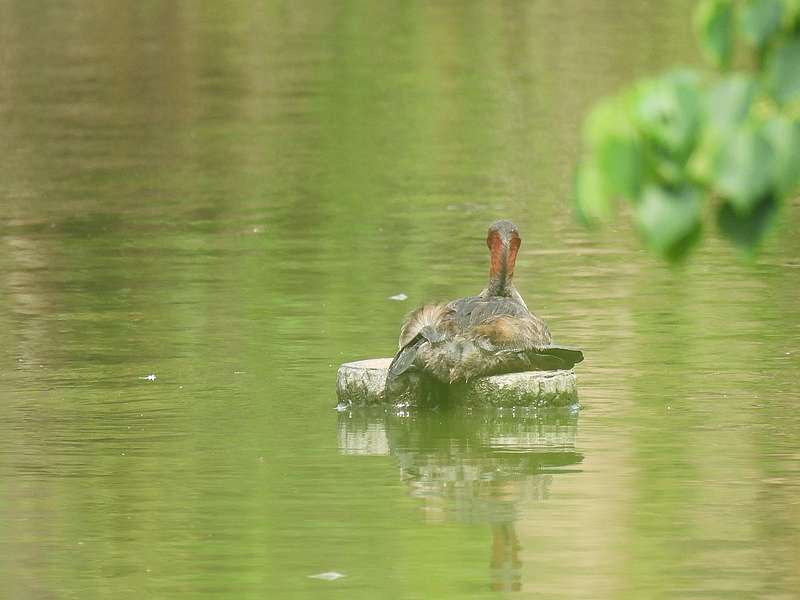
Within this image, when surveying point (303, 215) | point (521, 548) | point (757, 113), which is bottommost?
point (521, 548)

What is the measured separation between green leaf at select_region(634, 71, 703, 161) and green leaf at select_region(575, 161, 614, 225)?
12cm

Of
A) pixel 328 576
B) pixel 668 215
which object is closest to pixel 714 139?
pixel 668 215

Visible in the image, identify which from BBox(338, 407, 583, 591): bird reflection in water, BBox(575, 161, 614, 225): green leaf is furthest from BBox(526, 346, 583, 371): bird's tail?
BBox(575, 161, 614, 225): green leaf

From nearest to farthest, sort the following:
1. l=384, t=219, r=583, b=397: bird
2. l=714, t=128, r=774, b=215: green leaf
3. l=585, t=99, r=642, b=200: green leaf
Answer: l=714, t=128, r=774, b=215: green leaf < l=585, t=99, r=642, b=200: green leaf < l=384, t=219, r=583, b=397: bird

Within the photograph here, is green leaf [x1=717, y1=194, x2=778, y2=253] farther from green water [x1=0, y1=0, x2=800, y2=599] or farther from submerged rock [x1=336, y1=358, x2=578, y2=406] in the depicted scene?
submerged rock [x1=336, y1=358, x2=578, y2=406]

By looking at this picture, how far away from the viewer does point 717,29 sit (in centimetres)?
387

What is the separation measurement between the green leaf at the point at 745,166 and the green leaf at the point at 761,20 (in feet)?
0.59

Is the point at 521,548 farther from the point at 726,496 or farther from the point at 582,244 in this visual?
the point at 582,244

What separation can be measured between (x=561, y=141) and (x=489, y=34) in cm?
1623

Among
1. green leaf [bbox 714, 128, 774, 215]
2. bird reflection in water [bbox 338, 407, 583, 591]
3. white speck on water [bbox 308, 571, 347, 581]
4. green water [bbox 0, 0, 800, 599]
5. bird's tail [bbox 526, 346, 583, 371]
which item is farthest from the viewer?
bird's tail [bbox 526, 346, 583, 371]

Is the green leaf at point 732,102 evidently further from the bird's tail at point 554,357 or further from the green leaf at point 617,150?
the bird's tail at point 554,357

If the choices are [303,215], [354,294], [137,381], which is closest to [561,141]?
[303,215]

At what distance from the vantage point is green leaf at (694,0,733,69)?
151 inches

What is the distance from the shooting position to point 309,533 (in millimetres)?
8984
